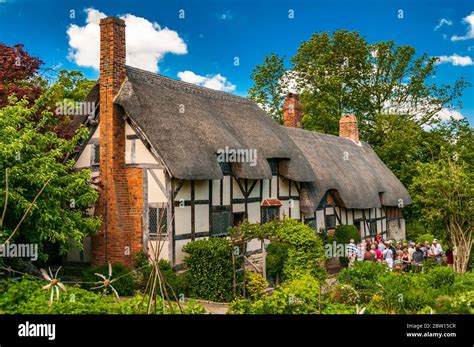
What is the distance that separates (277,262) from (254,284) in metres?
1.65

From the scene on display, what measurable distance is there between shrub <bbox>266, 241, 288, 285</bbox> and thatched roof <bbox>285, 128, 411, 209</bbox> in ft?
15.5

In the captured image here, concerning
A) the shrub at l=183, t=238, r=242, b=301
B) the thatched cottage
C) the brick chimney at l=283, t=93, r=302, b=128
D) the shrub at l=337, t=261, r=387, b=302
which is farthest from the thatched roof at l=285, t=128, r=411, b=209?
the shrub at l=337, t=261, r=387, b=302

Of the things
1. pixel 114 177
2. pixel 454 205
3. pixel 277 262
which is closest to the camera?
pixel 114 177

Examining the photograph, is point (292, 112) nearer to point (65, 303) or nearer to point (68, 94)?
point (68, 94)

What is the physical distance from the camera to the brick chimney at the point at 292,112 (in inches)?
1017

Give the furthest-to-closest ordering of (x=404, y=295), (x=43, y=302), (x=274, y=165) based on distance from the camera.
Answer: (x=274, y=165)
(x=404, y=295)
(x=43, y=302)

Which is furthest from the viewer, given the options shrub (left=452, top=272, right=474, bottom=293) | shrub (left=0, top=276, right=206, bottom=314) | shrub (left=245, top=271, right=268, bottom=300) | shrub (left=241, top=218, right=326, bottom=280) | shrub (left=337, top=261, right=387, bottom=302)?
shrub (left=241, top=218, right=326, bottom=280)

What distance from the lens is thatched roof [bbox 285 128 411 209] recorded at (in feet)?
67.9

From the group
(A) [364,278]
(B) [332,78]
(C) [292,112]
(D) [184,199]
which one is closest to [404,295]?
(A) [364,278]

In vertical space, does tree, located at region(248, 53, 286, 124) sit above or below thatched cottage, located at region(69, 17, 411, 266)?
above

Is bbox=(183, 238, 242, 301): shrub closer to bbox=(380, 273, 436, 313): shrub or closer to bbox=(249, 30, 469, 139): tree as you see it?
Answer: bbox=(380, 273, 436, 313): shrub

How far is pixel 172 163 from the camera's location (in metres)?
13.1

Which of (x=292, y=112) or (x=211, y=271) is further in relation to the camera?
(x=292, y=112)

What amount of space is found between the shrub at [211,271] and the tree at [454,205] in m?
9.07
